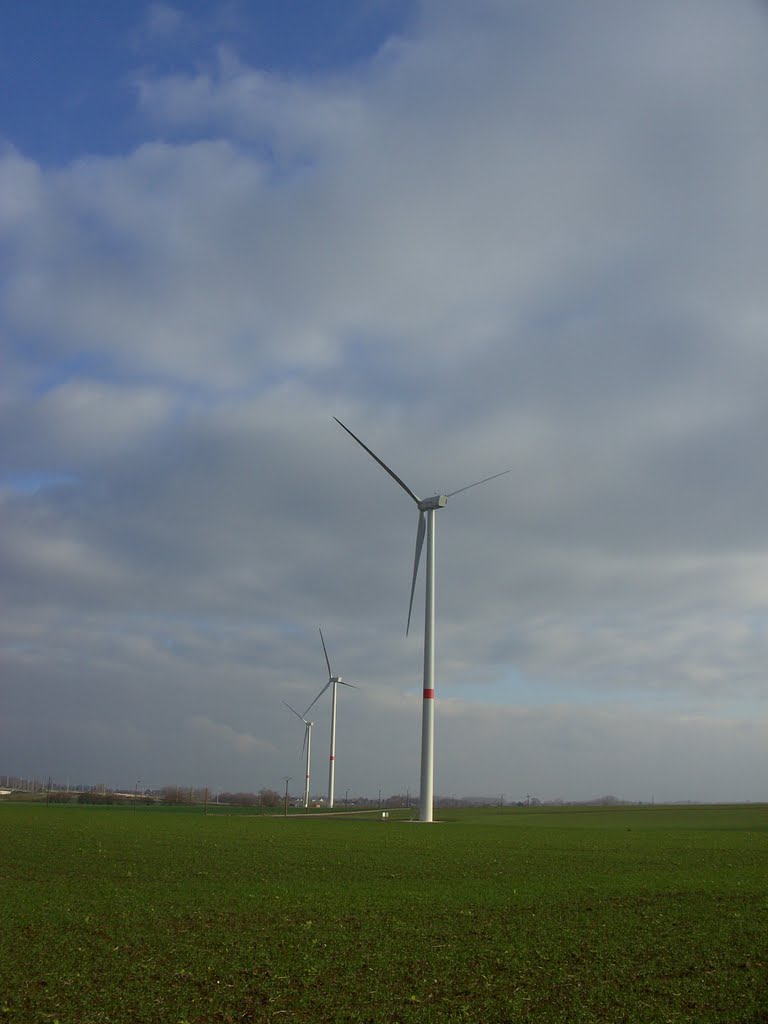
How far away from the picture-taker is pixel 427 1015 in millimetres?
14336

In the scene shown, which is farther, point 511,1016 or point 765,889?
point 765,889

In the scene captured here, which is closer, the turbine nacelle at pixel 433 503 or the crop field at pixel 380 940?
the crop field at pixel 380 940

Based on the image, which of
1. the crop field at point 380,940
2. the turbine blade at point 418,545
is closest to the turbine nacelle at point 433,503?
the turbine blade at point 418,545

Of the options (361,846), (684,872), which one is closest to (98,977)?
(684,872)

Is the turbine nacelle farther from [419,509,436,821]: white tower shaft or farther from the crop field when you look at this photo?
the crop field

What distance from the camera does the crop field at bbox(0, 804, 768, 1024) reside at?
14.8m

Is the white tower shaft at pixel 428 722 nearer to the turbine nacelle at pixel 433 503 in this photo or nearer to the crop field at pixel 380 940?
the turbine nacelle at pixel 433 503

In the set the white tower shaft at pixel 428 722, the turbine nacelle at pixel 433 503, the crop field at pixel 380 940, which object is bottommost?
the crop field at pixel 380 940

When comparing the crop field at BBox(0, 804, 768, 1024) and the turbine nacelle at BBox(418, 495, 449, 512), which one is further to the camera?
the turbine nacelle at BBox(418, 495, 449, 512)

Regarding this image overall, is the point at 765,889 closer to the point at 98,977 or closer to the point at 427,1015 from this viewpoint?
the point at 427,1015

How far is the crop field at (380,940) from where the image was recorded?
14.8 meters

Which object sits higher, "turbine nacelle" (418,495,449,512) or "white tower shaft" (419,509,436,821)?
"turbine nacelle" (418,495,449,512)

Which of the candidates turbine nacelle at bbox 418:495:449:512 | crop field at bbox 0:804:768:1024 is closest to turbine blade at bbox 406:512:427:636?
turbine nacelle at bbox 418:495:449:512

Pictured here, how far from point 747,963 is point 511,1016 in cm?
556
